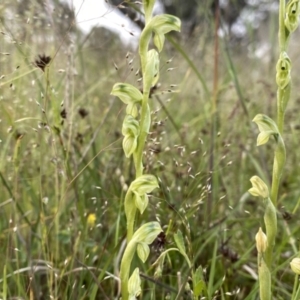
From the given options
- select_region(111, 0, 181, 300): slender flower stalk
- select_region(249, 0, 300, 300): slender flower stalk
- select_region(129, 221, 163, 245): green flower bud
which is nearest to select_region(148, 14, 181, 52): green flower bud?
select_region(111, 0, 181, 300): slender flower stalk

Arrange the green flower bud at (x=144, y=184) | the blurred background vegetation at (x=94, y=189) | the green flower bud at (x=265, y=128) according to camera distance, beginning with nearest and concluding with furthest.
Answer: the green flower bud at (x=144, y=184) → the green flower bud at (x=265, y=128) → the blurred background vegetation at (x=94, y=189)

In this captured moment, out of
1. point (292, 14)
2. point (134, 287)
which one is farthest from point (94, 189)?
point (292, 14)

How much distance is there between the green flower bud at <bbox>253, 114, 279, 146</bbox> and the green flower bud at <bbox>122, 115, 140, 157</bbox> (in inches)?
9.6

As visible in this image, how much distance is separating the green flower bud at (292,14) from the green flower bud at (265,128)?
0.18 metres

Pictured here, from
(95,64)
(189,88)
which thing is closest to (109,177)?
(189,88)

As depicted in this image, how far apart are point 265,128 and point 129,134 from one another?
0.92ft

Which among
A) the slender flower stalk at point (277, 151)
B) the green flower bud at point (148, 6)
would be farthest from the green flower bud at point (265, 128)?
the green flower bud at point (148, 6)

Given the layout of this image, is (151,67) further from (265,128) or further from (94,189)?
(94,189)

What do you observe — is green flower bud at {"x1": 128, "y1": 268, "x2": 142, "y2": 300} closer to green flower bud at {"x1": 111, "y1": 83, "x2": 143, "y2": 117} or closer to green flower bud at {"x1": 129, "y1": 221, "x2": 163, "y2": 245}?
green flower bud at {"x1": 129, "y1": 221, "x2": 163, "y2": 245}

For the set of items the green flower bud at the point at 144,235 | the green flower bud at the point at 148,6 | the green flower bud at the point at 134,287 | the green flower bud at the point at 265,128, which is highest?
the green flower bud at the point at 148,6

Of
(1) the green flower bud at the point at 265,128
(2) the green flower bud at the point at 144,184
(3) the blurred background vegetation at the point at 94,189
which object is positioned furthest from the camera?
(3) the blurred background vegetation at the point at 94,189

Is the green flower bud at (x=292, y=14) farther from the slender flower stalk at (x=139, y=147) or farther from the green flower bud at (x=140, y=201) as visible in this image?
the green flower bud at (x=140, y=201)

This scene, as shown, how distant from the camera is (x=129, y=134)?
944 millimetres

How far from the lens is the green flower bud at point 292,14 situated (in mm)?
1037
